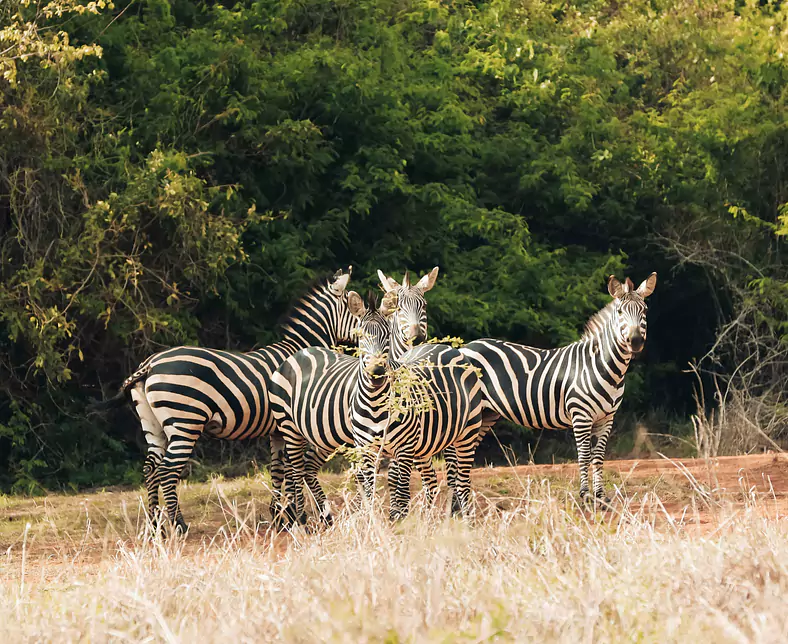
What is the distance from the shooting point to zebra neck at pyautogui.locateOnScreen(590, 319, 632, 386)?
32.6 feet

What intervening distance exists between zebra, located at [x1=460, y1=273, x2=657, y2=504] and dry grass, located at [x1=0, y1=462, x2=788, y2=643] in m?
4.08

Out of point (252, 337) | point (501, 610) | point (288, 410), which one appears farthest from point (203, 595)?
point (252, 337)

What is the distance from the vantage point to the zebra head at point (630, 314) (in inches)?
381

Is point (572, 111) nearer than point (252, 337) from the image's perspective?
No

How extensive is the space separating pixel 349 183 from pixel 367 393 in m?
7.38

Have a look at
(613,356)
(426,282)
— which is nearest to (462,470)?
(613,356)

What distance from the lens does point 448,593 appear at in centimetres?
466

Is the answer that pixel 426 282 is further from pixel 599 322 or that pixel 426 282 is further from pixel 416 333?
pixel 599 322

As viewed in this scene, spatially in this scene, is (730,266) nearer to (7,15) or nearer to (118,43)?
(118,43)

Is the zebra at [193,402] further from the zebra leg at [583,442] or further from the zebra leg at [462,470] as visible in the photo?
the zebra leg at [583,442]

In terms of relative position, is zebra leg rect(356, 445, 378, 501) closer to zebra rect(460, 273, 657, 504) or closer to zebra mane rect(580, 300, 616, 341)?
zebra rect(460, 273, 657, 504)

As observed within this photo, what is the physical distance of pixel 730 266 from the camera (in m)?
16.8

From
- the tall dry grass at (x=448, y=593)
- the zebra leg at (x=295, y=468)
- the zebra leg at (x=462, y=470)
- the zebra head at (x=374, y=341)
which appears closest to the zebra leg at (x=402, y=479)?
the zebra head at (x=374, y=341)

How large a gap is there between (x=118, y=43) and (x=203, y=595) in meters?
10.5
